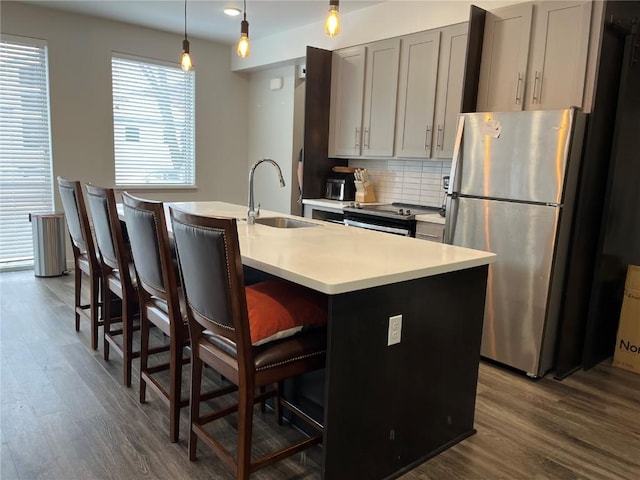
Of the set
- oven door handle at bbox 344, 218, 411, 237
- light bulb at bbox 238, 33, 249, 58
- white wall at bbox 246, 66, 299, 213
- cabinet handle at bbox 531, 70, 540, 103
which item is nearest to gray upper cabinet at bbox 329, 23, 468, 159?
cabinet handle at bbox 531, 70, 540, 103

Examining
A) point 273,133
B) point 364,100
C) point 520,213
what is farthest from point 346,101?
point 520,213

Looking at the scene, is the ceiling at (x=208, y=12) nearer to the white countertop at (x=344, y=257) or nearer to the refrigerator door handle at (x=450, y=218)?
the refrigerator door handle at (x=450, y=218)

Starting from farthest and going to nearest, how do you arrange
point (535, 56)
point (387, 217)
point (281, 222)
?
point (387, 217) < point (281, 222) < point (535, 56)

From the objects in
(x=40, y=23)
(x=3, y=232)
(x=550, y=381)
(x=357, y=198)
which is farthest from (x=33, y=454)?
(x=40, y=23)

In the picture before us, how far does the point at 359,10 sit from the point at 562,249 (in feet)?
9.27

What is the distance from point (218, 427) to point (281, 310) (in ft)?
2.85

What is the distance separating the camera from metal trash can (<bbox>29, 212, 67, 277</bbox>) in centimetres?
471

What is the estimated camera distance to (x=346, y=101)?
4527 millimetres

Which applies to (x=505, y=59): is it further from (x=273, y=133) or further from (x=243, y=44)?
(x=273, y=133)

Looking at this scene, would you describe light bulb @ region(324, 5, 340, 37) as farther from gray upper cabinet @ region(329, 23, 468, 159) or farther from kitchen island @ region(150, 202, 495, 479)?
gray upper cabinet @ region(329, 23, 468, 159)

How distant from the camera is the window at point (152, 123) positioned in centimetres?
530

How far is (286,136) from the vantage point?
18.4 ft

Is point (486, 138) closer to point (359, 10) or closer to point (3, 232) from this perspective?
point (359, 10)

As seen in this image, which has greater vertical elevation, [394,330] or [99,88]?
[99,88]
